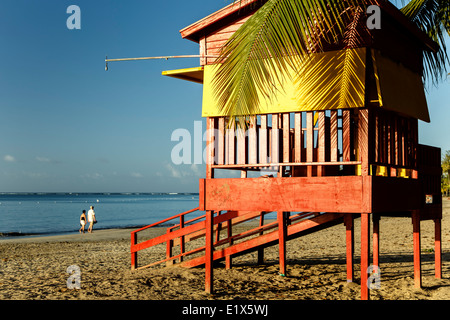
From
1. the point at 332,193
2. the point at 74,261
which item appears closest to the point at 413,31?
the point at 332,193

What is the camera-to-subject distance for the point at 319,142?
845 centimetres

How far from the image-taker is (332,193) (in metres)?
8.38

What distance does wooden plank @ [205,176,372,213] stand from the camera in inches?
322

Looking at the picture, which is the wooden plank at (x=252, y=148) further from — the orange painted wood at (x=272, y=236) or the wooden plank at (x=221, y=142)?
the orange painted wood at (x=272, y=236)

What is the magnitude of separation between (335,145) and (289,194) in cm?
122

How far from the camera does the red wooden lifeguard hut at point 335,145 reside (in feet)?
26.9

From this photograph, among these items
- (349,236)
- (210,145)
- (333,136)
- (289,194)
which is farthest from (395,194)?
(210,145)

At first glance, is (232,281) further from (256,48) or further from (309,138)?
(256,48)

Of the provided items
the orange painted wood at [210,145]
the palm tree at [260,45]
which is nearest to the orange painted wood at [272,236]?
the orange painted wood at [210,145]

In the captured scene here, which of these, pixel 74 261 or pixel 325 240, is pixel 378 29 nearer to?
pixel 74 261

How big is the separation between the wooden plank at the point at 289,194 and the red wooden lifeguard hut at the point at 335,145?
0.06 ft

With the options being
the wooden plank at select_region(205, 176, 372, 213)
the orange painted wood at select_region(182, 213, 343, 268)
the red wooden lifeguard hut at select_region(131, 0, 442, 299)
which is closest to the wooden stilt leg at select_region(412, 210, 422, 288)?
the red wooden lifeguard hut at select_region(131, 0, 442, 299)

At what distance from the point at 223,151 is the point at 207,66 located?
1.80 m
